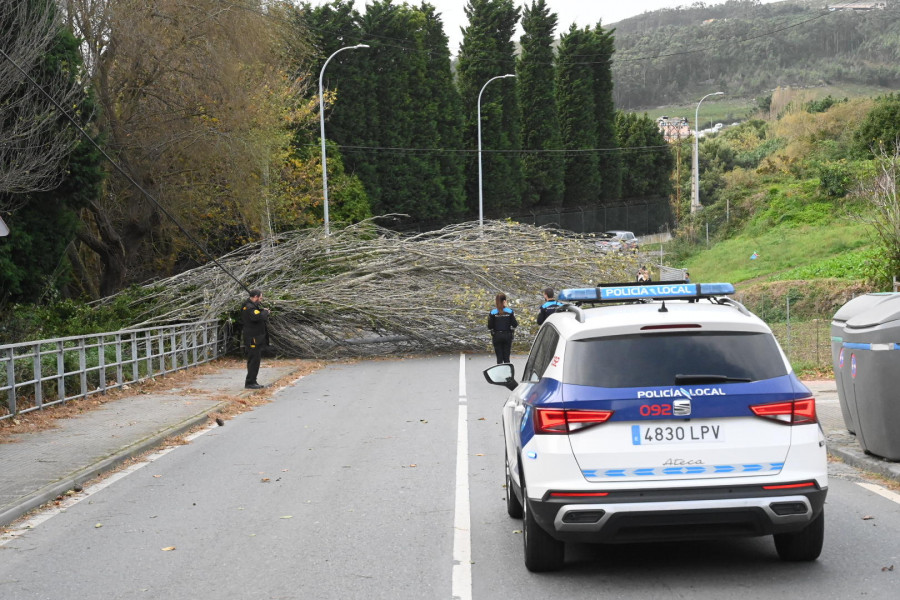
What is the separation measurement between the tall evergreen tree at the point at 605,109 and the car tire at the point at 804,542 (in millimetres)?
71811

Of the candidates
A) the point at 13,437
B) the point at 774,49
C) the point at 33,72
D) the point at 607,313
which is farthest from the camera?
the point at 774,49

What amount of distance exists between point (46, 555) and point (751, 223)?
50.3 metres

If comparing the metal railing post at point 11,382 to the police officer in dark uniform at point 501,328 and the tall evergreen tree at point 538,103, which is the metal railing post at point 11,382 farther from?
the tall evergreen tree at point 538,103

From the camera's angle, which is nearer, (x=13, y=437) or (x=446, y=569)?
(x=446, y=569)

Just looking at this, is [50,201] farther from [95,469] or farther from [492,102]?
[492,102]

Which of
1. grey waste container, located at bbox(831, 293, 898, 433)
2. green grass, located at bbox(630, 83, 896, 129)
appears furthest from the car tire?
green grass, located at bbox(630, 83, 896, 129)

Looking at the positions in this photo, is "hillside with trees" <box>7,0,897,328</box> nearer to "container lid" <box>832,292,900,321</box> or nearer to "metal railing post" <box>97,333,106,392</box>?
"metal railing post" <box>97,333,106,392</box>

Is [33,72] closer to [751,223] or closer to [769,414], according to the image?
[769,414]

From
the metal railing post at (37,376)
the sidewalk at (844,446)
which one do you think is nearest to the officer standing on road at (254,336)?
the metal railing post at (37,376)

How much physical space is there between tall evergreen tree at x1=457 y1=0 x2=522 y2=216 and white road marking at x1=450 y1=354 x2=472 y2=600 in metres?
53.5

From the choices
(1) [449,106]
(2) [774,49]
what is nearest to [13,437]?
(1) [449,106]

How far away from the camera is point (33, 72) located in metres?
20.2

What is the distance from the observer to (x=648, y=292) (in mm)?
6801

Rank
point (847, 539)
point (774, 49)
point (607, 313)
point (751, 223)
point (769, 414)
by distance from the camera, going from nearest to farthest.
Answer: point (769, 414) → point (607, 313) → point (847, 539) → point (751, 223) → point (774, 49)
